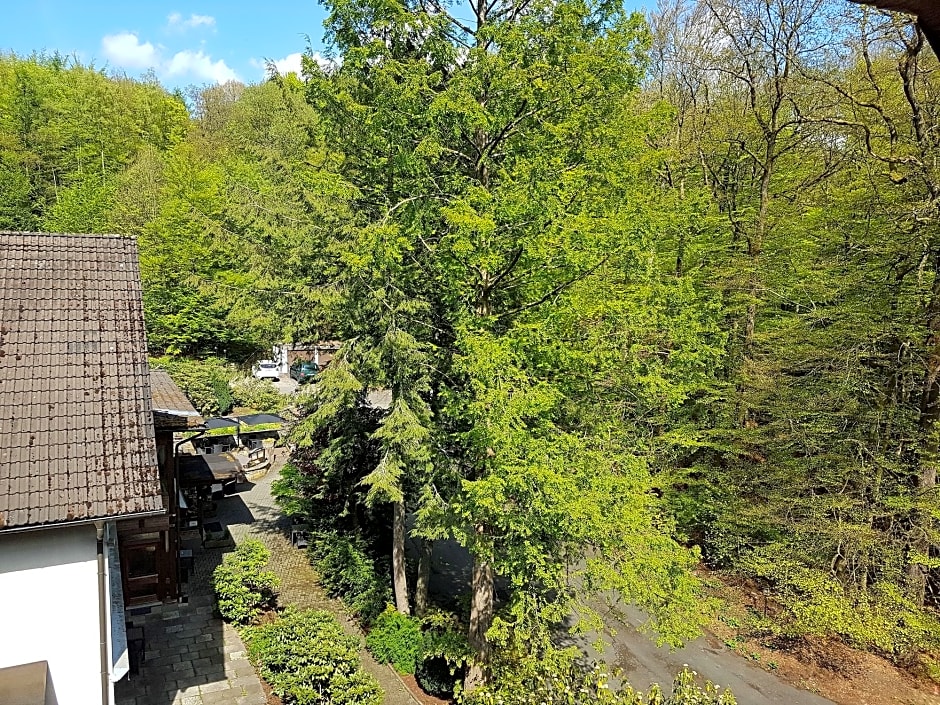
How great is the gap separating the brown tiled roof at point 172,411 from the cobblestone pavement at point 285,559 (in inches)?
197

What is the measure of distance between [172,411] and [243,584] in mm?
4093

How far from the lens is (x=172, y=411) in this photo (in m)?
12.4

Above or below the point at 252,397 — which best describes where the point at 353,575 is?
below

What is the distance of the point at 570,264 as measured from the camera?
1017cm

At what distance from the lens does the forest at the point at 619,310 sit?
10.2 meters

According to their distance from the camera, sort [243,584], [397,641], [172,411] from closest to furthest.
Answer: [172,411]
[397,641]
[243,584]

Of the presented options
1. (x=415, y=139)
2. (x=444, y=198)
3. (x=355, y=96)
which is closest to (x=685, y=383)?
(x=444, y=198)

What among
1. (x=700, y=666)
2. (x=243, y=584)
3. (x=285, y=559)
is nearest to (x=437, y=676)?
(x=243, y=584)

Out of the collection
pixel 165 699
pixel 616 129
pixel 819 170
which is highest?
pixel 819 170

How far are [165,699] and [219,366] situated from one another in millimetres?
21953

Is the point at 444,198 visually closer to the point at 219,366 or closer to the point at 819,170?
the point at 819,170

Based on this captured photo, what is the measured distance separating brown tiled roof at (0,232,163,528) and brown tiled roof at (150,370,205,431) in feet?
10.3

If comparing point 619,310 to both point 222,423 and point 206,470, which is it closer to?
point 206,470

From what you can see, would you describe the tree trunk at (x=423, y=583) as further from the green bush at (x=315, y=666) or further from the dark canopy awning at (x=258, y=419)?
the dark canopy awning at (x=258, y=419)
